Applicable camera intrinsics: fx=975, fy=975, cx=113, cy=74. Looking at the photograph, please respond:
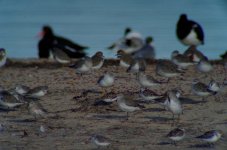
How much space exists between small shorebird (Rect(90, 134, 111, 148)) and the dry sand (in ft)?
0.62

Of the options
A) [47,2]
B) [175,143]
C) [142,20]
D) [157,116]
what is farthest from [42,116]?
[47,2]

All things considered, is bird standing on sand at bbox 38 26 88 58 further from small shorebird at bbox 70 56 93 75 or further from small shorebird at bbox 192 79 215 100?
small shorebird at bbox 192 79 215 100

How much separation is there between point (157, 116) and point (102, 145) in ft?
7.43

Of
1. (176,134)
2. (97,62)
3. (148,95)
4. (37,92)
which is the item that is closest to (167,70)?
(97,62)

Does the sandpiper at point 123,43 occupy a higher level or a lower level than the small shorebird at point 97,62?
lower

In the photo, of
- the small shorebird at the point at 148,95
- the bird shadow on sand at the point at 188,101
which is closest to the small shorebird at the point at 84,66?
the bird shadow on sand at the point at 188,101

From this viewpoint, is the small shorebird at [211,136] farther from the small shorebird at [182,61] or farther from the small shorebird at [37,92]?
the small shorebird at [182,61]

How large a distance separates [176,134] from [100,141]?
915 mm

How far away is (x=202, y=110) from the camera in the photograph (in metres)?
13.9

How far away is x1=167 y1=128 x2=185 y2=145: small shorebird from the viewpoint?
1156cm

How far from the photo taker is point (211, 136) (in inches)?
453

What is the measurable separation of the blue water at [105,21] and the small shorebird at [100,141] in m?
13.3

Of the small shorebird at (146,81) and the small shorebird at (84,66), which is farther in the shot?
the small shorebird at (84,66)

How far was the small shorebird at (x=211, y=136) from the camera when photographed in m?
11.5
